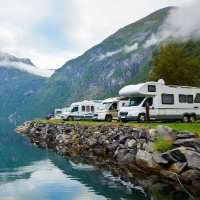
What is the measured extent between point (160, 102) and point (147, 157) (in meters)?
12.0

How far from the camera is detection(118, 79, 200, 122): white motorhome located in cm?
2675

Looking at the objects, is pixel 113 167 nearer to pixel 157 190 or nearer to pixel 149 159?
pixel 149 159

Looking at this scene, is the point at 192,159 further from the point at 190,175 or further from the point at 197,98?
the point at 197,98

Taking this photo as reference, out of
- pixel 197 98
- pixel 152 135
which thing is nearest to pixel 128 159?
pixel 152 135

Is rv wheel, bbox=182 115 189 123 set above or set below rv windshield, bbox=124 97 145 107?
below

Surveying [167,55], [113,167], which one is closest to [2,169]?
[113,167]

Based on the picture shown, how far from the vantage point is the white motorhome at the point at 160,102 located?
26.8 meters

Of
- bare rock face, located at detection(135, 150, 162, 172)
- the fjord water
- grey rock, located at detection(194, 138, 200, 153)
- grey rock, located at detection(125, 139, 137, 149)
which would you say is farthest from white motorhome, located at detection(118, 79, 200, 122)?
grey rock, located at detection(194, 138, 200, 153)

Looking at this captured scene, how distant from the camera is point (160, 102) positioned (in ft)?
88.8

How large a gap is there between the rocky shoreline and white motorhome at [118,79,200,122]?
10.9 ft

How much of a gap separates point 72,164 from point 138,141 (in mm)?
4292

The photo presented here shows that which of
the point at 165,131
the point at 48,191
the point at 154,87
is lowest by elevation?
the point at 48,191

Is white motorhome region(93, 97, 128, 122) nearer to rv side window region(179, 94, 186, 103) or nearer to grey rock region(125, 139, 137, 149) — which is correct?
rv side window region(179, 94, 186, 103)

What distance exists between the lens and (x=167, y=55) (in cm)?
4700
